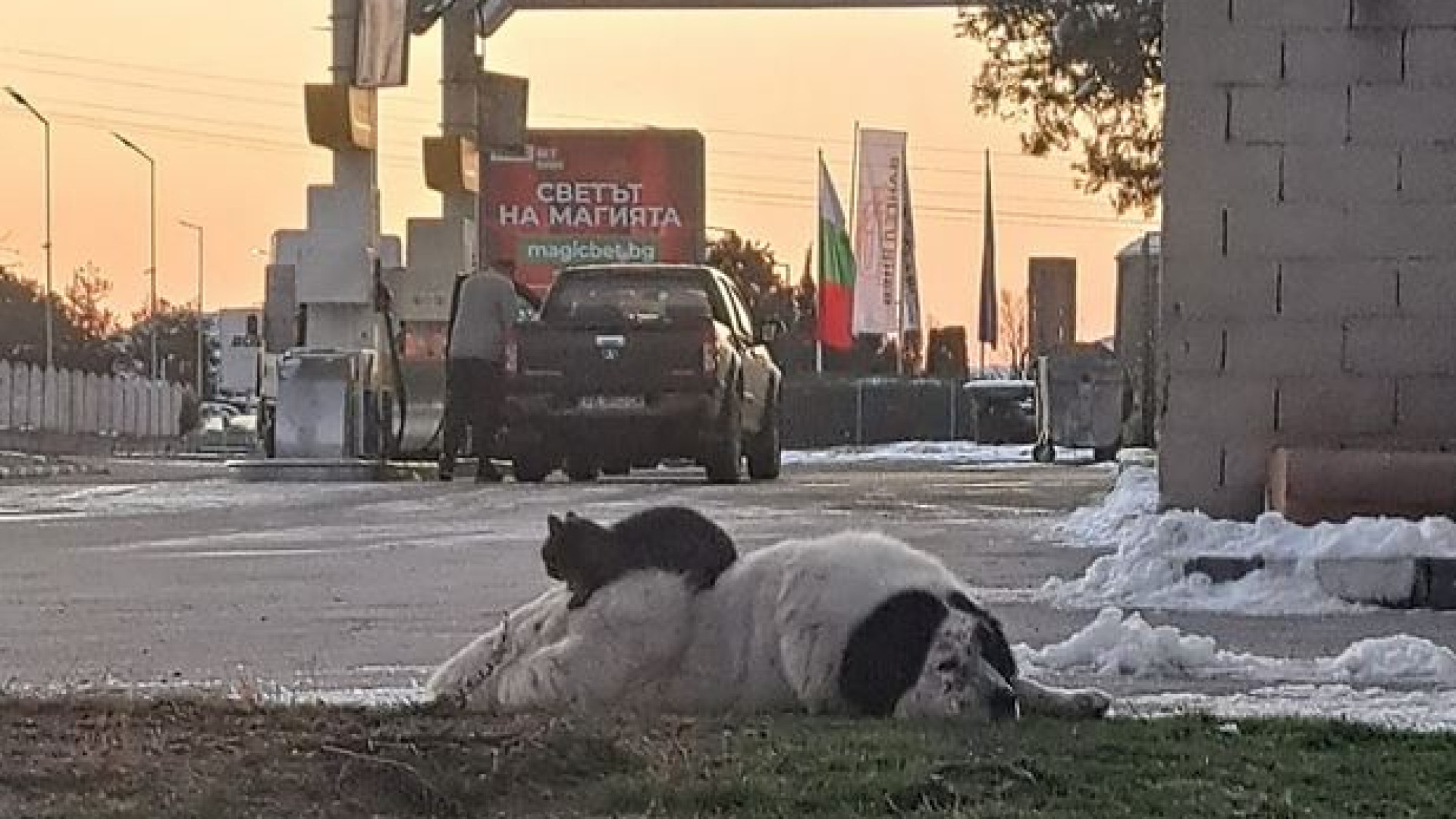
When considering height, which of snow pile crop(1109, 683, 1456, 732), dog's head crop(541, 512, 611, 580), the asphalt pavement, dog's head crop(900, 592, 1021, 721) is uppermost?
dog's head crop(541, 512, 611, 580)

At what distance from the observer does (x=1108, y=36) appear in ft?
78.8

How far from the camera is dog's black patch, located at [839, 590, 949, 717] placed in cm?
519

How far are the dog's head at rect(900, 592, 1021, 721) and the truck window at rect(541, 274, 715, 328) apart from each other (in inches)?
571

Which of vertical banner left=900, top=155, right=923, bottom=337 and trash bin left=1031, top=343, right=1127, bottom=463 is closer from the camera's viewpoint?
trash bin left=1031, top=343, right=1127, bottom=463

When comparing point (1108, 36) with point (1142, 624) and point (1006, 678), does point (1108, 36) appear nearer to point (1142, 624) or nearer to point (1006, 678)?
point (1142, 624)

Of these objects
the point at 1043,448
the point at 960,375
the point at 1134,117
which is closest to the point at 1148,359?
the point at 1134,117

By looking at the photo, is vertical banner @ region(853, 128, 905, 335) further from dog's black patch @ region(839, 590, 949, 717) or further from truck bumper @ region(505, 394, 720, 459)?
dog's black patch @ region(839, 590, 949, 717)

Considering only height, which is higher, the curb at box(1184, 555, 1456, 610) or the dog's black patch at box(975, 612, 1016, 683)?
A: the dog's black patch at box(975, 612, 1016, 683)

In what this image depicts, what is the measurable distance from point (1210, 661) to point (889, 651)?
1.85 metres

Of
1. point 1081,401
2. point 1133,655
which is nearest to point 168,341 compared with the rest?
point 1081,401

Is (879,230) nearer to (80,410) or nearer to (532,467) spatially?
(80,410)

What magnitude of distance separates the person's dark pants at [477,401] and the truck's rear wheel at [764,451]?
237 centimetres

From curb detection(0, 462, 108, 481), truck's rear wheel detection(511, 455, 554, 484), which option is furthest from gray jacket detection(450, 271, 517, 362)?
curb detection(0, 462, 108, 481)

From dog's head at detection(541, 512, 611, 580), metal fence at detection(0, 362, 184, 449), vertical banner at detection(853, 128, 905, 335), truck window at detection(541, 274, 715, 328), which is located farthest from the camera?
metal fence at detection(0, 362, 184, 449)
